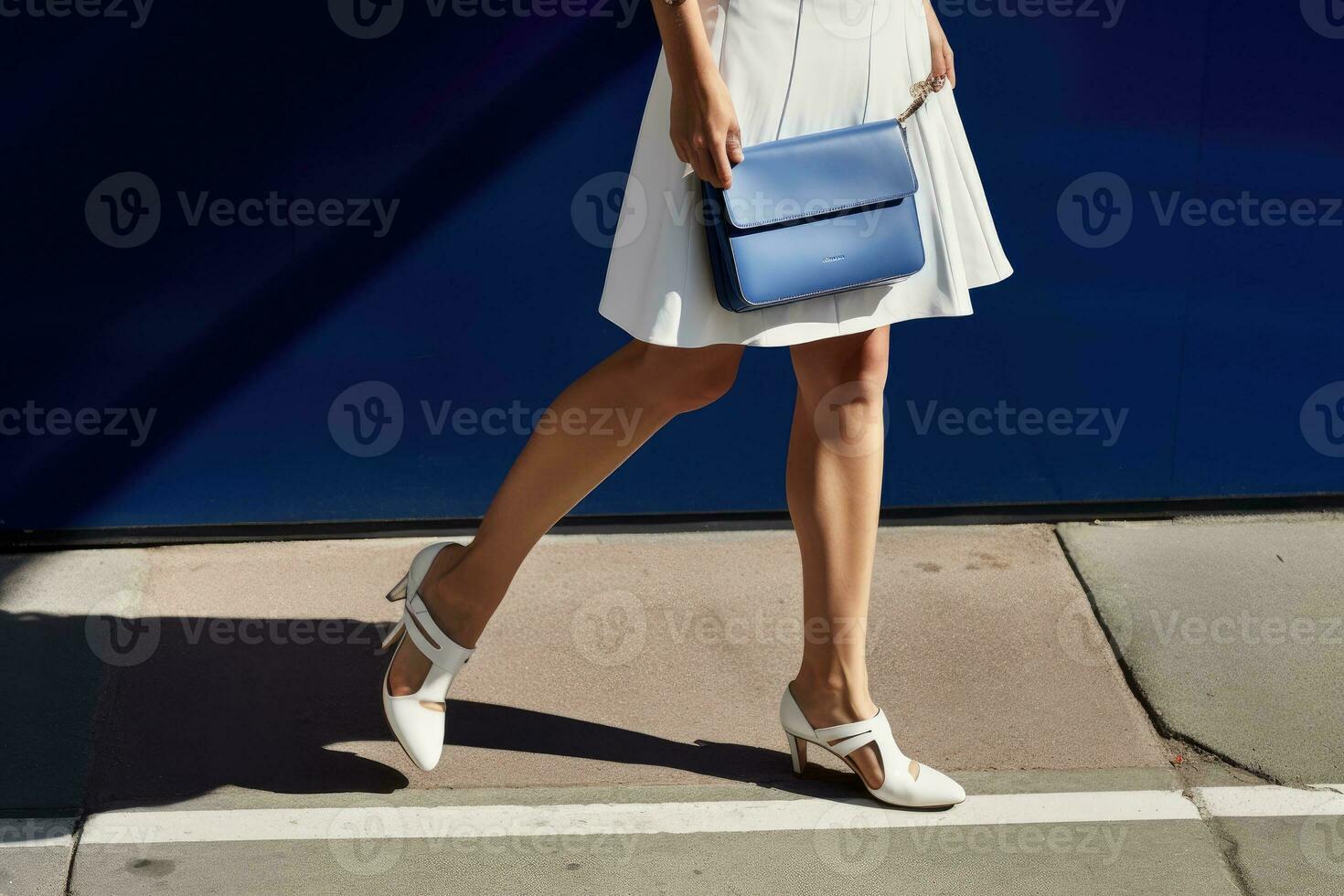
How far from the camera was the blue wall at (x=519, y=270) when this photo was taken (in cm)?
321

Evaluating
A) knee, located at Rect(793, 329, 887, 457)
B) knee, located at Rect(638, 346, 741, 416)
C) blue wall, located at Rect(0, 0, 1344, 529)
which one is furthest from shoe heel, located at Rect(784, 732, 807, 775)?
blue wall, located at Rect(0, 0, 1344, 529)

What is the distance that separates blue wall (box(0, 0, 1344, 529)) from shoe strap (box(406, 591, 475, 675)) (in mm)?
849

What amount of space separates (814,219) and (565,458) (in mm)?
601

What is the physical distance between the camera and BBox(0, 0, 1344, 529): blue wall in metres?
3.21

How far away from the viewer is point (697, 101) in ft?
7.34

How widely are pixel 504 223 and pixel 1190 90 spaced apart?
5.10ft

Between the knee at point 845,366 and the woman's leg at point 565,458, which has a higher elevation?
the knee at point 845,366

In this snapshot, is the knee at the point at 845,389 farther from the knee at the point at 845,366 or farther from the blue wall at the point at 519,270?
the blue wall at the point at 519,270

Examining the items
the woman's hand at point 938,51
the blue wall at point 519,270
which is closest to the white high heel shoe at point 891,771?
the blue wall at point 519,270

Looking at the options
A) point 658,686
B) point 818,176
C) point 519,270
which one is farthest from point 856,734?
point 519,270

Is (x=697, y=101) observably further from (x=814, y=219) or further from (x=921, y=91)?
(x=921, y=91)

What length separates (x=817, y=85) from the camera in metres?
2.37

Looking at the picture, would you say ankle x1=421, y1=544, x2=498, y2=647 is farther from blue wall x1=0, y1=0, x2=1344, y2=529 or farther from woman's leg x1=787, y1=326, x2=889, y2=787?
blue wall x1=0, y1=0, x2=1344, y2=529

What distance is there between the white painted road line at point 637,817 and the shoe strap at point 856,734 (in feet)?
0.37
